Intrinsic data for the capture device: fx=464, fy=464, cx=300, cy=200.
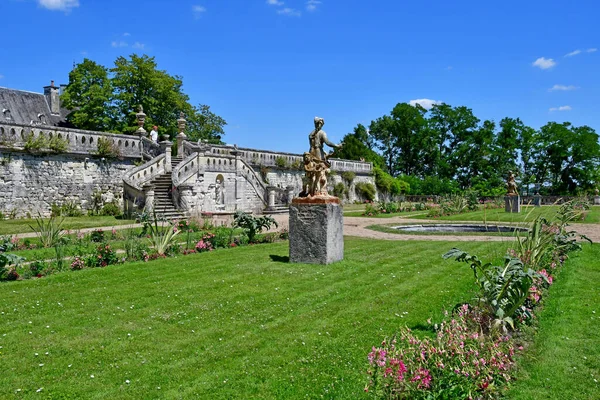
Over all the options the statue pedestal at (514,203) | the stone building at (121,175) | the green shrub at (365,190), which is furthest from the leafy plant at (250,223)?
the green shrub at (365,190)

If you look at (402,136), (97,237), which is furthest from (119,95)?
(402,136)

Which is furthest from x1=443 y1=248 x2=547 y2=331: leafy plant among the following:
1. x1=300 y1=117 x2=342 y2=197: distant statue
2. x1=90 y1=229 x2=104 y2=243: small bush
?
x1=90 y1=229 x2=104 y2=243: small bush

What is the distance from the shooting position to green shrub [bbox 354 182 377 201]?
130ft

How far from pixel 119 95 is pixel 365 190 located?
68.3 ft

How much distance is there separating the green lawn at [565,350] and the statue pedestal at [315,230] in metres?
4.15

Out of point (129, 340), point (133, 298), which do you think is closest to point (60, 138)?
point (133, 298)

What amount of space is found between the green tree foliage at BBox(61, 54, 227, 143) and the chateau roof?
129 inches

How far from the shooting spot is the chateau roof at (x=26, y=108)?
99.9 ft

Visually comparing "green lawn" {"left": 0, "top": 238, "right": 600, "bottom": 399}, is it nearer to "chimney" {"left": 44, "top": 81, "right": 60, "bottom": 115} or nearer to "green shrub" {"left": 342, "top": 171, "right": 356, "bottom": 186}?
"green shrub" {"left": 342, "top": 171, "right": 356, "bottom": 186}

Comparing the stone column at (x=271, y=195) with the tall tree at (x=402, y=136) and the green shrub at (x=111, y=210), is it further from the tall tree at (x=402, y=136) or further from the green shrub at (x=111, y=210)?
the tall tree at (x=402, y=136)

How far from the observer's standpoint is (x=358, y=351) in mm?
5016

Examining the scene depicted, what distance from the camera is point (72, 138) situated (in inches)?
787

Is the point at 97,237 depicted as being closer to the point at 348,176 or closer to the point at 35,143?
the point at 35,143

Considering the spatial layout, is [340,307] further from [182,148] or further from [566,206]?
[182,148]
